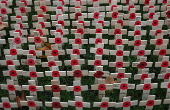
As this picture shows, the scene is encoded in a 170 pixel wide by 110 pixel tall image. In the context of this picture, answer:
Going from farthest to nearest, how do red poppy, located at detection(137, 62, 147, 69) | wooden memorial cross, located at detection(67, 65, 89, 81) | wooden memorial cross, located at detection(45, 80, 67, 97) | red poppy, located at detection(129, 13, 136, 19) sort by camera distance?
red poppy, located at detection(129, 13, 136, 19) < red poppy, located at detection(137, 62, 147, 69) < wooden memorial cross, located at detection(67, 65, 89, 81) < wooden memorial cross, located at detection(45, 80, 67, 97)

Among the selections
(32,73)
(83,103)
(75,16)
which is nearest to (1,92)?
(32,73)

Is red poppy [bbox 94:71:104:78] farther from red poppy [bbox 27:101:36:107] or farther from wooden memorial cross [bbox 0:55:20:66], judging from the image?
wooden memorial cross [bbox 0:55:20:66]

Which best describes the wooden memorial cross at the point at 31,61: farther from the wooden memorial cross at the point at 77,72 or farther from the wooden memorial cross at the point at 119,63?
the wooden memorial cross at the point at 119,63

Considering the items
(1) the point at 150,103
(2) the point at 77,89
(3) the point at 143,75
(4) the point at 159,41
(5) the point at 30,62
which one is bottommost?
(1) the point at 150,103

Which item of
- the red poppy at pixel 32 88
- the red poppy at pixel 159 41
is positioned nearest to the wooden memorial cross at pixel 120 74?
the red poppy at pixel 159 41

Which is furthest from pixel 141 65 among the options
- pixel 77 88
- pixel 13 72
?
pixel 13 72

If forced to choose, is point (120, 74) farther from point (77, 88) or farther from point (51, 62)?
point (51, 62)

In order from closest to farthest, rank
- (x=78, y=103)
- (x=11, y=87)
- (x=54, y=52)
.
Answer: (x=78, y=103)
(x=11, y=87)
(x=54, y=52)

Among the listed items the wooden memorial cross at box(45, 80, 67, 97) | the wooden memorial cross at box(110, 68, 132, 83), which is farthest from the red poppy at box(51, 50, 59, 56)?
the wooden memorial cross at box(110, 68, 132, 83)

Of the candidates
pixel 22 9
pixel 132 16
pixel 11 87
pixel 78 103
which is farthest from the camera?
pixel 22 9

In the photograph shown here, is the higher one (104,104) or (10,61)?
(10,61)

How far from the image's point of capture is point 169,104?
10.1ft

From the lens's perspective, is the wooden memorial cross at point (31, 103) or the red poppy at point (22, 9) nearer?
the wooden memorial cross at point (31, 103)

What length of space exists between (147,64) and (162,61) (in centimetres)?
16
